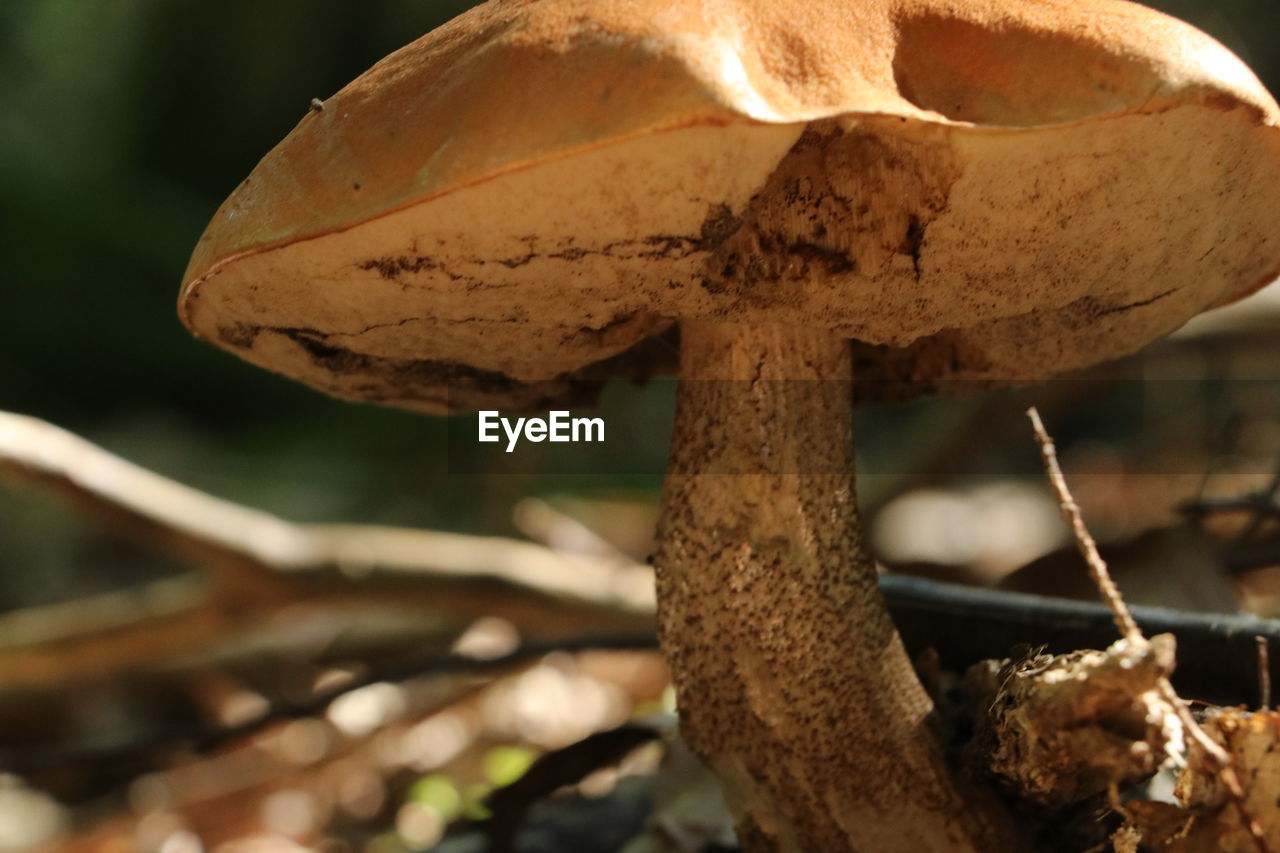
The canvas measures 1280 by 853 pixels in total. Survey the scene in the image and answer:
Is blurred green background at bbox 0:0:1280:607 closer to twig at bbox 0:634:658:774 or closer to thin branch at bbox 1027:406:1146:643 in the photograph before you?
twig at bbox 0:634:658:774

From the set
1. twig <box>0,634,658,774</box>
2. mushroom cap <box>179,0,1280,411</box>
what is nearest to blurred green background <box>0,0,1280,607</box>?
twig <box>0,634,658,774</box>

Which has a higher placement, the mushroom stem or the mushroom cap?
the mushroom cap

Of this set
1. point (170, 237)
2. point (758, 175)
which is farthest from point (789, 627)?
point (170, 237)

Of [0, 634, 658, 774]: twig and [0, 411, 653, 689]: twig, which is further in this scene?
[0, 411, 653, 689]: twig

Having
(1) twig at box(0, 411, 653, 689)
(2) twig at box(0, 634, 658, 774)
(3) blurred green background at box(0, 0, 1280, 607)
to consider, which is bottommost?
(2) twig at box(0, 634, 658, 774)

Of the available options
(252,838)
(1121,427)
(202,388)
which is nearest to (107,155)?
(202,388)
